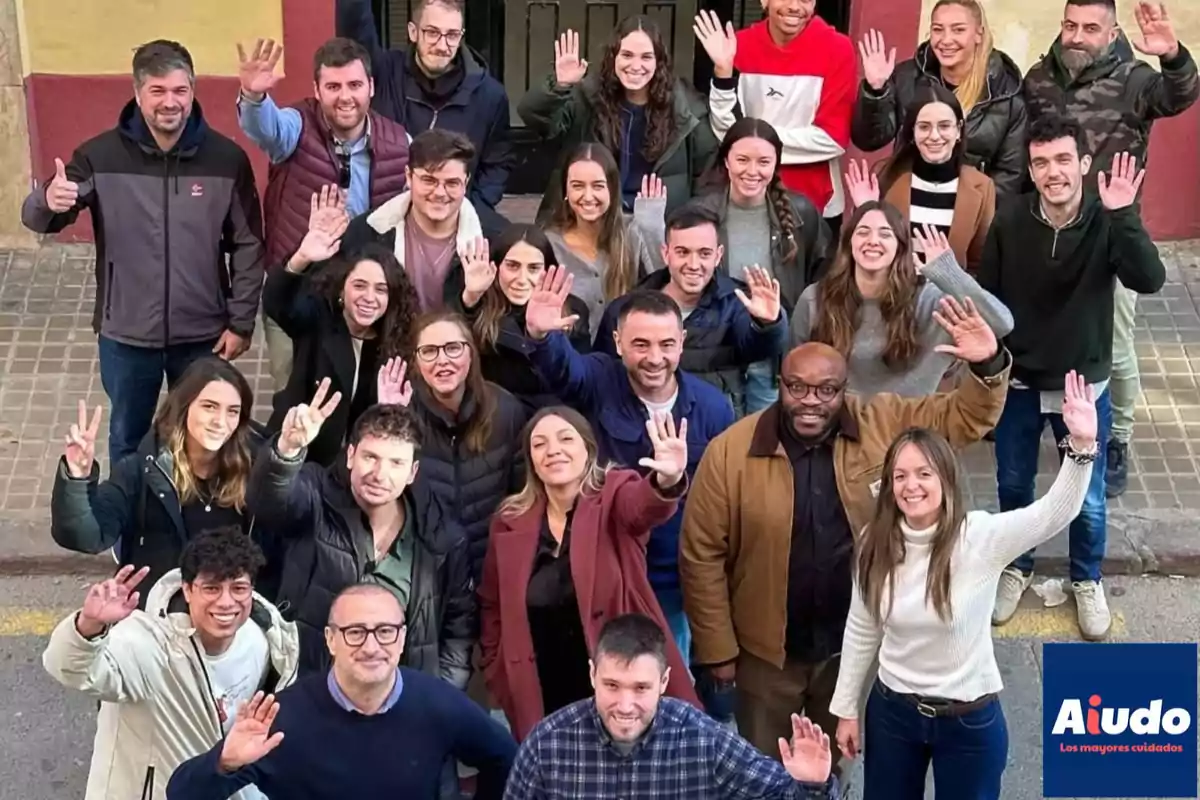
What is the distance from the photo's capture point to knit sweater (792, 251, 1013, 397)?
618cm

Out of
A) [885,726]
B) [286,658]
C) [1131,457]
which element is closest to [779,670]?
[885,726]

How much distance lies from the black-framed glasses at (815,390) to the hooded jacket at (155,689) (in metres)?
1.72

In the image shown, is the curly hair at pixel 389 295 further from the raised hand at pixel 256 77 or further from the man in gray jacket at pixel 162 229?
the raised hand at pixel 256 77

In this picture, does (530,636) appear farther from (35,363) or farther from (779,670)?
(35,363)

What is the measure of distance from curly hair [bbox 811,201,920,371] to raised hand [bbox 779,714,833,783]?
189 cm

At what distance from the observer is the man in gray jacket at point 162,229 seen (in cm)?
682

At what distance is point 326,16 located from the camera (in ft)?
31.1

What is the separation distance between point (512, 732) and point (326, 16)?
5.14m

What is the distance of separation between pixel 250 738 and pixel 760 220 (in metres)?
3.12

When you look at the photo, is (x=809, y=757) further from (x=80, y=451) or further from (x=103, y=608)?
(x=80, y=451)

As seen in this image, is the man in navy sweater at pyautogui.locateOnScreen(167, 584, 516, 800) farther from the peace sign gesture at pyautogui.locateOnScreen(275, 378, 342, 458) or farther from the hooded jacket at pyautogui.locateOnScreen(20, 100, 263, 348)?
the hooded jacket at pyautogui.locateOnScreen(20, 100, 263, 348)

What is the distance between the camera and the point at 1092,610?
7.11 m

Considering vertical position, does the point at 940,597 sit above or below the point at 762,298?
below

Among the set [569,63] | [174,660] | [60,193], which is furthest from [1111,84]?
[174,660]
